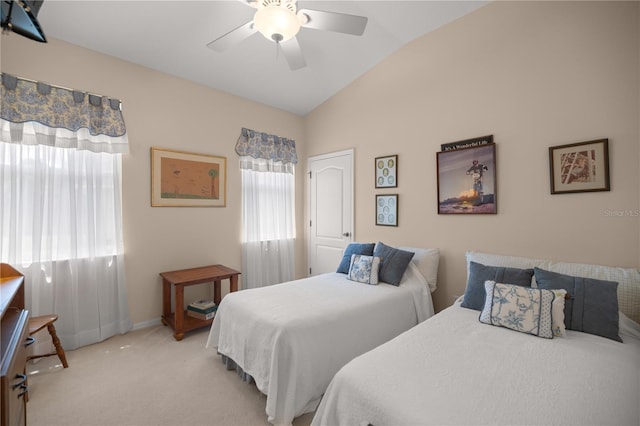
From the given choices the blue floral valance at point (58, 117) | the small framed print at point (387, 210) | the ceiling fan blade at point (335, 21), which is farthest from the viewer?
the small framed print at point (387, 210)

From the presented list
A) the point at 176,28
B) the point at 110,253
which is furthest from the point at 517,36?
the point at 110,253

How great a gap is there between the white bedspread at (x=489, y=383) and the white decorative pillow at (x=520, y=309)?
0.26 feet

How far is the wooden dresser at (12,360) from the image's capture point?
977mm

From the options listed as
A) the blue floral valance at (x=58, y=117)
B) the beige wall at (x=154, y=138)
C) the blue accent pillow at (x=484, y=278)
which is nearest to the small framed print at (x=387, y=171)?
the blue accent pillow at (x=484, y=278)

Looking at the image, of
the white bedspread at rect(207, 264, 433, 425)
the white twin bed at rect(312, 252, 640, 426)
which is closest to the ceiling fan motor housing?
the white bedspread at rect(207, 264, 433, 425)

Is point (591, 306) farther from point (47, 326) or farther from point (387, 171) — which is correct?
point (47, 326)

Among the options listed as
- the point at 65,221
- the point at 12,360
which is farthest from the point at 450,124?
the point at 65,221

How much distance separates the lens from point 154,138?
10.1 ft

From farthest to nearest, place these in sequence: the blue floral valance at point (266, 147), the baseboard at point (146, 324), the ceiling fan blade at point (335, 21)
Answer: the blue floral valance at point (266, 147)
the baseboard at point (146, 324)
the ceiling fan blade at point (335, 21)

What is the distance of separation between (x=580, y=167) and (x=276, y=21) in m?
2.49

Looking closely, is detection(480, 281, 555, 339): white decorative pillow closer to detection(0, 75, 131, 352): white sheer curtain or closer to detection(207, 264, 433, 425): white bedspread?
detection(207, 264, 433, 425): white bedspread

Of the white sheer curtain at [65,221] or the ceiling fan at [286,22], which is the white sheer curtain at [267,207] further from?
the ceiling fan at [286,22]

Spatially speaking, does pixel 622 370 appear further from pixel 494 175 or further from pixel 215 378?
pixel 215 378

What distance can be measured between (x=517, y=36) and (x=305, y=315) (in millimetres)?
2983
